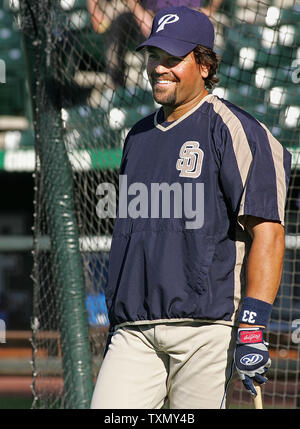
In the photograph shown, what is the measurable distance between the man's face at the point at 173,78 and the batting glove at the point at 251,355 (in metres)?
0.74

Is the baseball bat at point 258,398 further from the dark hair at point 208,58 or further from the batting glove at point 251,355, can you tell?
the dark hair at point 208,58

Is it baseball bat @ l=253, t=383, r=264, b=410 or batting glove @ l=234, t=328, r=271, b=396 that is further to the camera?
baseball bat @ l=253, t=383, r=264, b=410

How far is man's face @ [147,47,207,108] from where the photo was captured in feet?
8.64

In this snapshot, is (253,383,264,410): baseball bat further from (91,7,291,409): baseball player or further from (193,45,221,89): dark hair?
(193,45,221,89): dark hair

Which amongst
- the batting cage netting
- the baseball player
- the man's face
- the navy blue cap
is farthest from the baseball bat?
the batting cage netting

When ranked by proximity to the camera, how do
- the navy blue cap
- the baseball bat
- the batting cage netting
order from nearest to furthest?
the baseball bat, the navy blue cap, the batting cage netting

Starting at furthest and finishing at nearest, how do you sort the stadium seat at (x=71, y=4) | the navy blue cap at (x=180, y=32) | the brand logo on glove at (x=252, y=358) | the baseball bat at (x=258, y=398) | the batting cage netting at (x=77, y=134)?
1. the stadium seat at (x=71, y=4)
2. the batting cage netting at (x=77, y=134)
3. the navy blue cap at (x=180, y=32)
4. the baseball bat at (x=258, y=398)
5. the brand logo on glove at (x=252, y=358)

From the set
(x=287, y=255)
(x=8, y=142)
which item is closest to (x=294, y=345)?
(x=287, y=255)

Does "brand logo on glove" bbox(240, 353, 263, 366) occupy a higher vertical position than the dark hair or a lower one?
lower

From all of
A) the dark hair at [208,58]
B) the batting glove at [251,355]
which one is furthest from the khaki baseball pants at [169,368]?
the dark hair at [208,58]

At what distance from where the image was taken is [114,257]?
267 cm

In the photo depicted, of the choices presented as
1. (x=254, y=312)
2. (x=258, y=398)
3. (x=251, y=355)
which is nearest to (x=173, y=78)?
(x=254, y=312)

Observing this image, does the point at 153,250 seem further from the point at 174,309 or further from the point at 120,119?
the point at 120,119

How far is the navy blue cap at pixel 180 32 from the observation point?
2.63 meters
